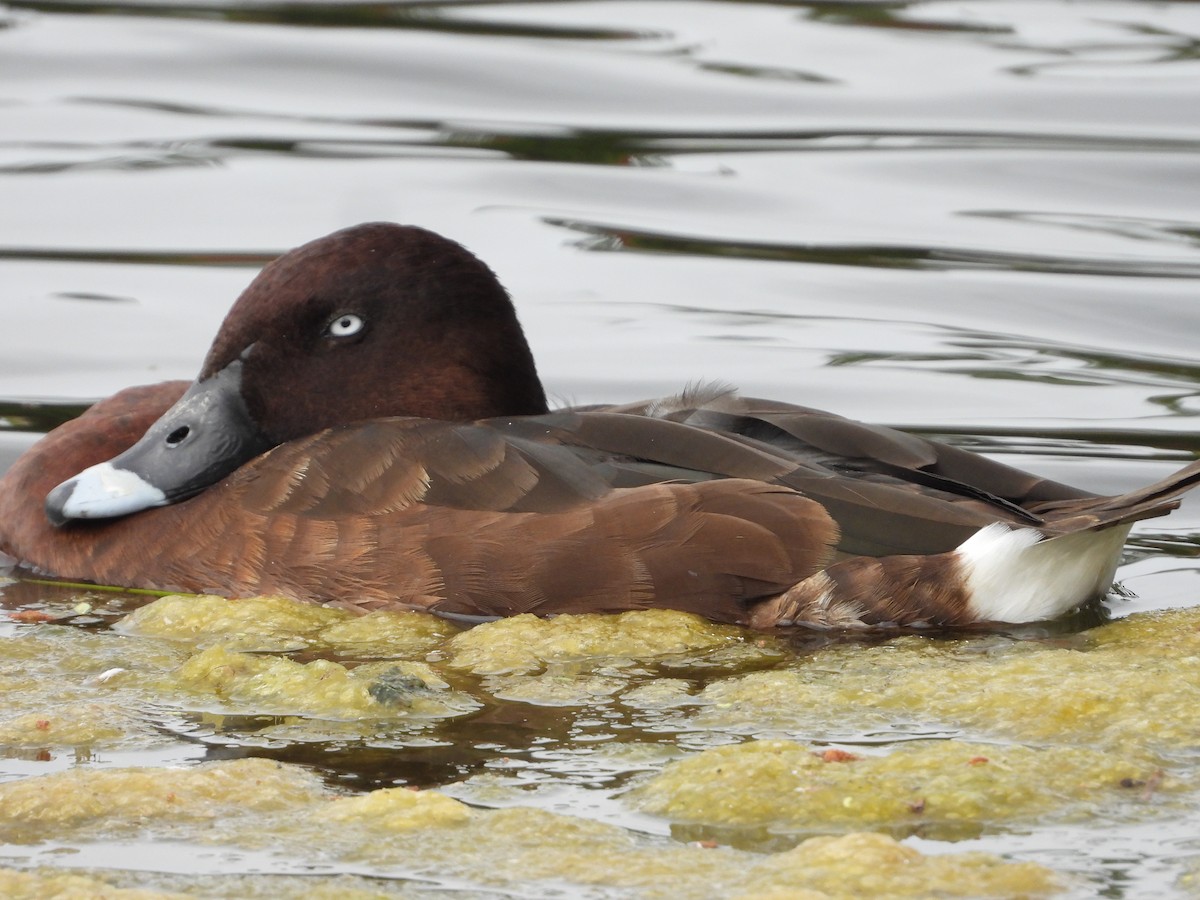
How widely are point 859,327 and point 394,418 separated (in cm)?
400

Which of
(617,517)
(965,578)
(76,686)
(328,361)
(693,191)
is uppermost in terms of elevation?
(693,191)

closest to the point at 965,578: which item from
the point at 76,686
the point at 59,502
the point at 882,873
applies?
the point at 882,873

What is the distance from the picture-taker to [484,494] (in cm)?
500

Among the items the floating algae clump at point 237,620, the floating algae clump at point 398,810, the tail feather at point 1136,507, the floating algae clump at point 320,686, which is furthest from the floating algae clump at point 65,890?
the tail feather at point 1136,507

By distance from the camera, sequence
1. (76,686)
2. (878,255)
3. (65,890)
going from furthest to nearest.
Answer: (878,255)
(76,686)
(65,890)

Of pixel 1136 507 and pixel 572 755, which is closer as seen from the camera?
pixel 572 755

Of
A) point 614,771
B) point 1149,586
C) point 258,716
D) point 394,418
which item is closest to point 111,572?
point 394,418

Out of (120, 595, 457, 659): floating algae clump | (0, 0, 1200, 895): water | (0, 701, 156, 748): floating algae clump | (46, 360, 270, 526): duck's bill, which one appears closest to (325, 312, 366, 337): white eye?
(46, 360, 270, 526): duck's bill

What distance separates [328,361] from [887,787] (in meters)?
2.39

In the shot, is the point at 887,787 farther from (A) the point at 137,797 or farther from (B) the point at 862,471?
(B) the point at 862,471

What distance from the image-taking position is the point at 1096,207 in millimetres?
10797

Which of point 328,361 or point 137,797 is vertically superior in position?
point 328,361

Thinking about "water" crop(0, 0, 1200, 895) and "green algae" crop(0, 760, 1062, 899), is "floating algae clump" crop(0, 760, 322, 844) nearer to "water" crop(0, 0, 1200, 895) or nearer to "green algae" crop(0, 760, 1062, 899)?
"green algae" crop(0, 760, 1062, 899)

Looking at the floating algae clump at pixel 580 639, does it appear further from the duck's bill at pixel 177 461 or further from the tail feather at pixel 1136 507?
the duck's bill at pixel 177 461
